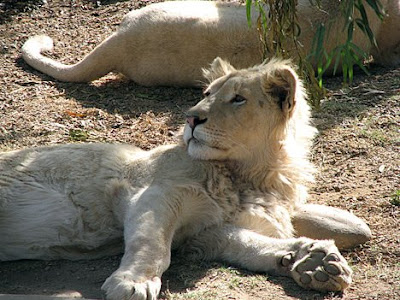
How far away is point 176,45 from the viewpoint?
841cm

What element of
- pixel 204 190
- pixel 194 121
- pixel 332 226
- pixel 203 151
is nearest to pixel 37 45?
pixel 194 121

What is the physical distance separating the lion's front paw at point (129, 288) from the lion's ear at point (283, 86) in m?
1.54

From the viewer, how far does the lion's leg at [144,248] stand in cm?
429

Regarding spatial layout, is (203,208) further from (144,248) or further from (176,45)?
(176,45)

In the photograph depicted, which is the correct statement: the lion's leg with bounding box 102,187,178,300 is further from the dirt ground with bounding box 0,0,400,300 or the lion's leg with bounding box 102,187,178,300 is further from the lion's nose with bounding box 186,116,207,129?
the lion's nose with bounding box 186,116,207,129

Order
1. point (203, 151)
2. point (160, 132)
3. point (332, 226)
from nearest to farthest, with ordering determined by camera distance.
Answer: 1. point (203, 151)
2. point (332, 226)
3. point (160, 132)

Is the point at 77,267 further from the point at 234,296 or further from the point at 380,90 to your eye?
the point at 380,90

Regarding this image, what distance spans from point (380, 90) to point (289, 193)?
9.61 feet

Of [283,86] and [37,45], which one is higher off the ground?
[283,86]

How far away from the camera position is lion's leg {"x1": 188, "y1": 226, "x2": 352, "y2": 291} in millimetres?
4473

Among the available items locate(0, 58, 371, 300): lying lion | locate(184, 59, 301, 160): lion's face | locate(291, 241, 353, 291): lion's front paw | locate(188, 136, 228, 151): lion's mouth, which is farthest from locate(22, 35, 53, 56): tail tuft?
locate(291, 241, 353, 291): lion's front paw

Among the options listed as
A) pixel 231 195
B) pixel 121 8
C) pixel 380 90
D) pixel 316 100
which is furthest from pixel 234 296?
pixel 121 8

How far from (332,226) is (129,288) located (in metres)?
1.57

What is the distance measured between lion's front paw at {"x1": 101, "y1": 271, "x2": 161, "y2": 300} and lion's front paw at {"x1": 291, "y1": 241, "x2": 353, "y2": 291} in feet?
2.65
